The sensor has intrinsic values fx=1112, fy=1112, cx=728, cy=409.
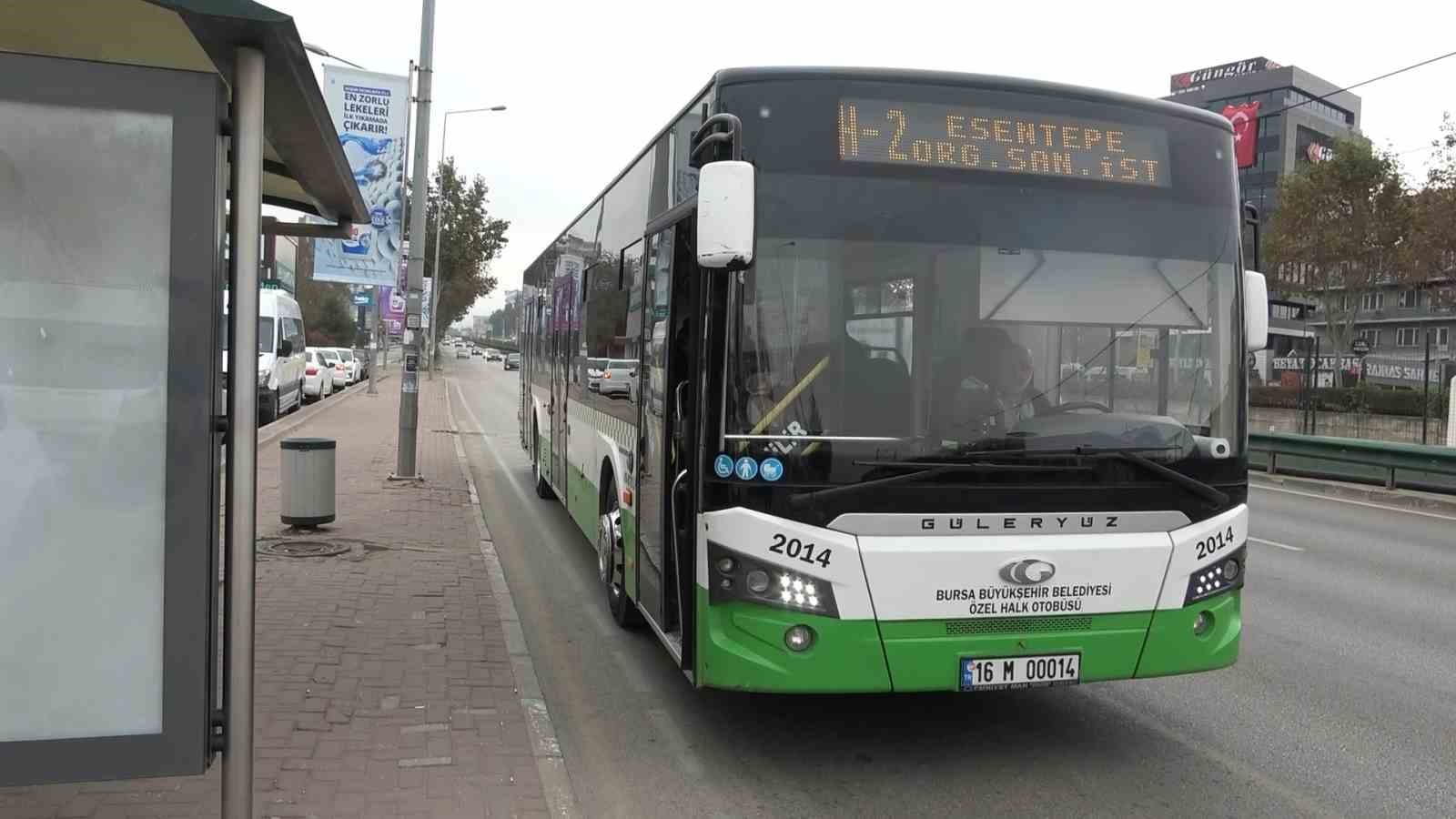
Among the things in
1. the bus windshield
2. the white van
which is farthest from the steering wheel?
the white van

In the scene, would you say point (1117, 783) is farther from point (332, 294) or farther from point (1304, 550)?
point (332, 294)

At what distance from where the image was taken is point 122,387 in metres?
3.07

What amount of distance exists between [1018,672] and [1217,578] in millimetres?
1072

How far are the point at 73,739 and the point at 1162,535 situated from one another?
13.4 feet

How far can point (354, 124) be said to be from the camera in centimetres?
1349

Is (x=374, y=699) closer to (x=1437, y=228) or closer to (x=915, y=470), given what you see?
(x=915, y=470)

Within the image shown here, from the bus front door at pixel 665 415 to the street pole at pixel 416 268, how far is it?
27.7 feet

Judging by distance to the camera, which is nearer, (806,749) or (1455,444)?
(806,749)

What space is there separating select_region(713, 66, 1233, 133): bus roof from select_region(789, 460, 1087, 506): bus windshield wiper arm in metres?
1.63

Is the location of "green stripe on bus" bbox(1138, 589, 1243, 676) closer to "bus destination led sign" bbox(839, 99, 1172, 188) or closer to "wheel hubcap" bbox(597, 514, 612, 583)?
"bus destination led sign" bbox(839, 99, 1172, 188)

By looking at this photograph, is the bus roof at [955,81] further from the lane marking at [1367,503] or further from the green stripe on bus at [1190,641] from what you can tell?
the lane marking at [1367,503]

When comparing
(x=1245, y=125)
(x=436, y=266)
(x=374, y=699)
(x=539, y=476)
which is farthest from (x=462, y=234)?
(x=374, y=699)

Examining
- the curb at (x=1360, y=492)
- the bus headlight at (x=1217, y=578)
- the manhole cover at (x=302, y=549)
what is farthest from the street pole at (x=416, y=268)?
the curb at (x=1360, y=492)

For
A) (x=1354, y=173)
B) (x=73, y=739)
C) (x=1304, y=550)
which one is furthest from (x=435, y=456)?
(x=1354, y=173)
